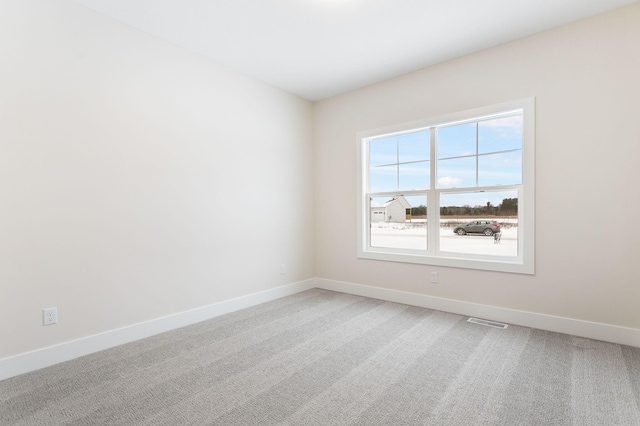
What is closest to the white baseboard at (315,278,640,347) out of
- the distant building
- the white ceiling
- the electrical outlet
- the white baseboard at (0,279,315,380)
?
the distant building

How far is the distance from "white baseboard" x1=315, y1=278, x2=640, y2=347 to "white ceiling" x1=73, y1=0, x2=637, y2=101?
104 inches

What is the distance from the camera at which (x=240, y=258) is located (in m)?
3.77

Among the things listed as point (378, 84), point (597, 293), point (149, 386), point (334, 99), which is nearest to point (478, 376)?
point (597, 293)

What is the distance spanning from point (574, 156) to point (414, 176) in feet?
5.09

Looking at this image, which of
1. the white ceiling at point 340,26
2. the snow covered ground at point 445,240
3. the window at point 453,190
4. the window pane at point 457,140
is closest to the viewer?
the white ceiling at point 340,26

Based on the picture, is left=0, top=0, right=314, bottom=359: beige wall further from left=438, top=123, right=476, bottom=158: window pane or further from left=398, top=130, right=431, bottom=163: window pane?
left=438, top=123, right=476, bottom=158: window pane

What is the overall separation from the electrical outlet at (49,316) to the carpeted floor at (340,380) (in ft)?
1.08

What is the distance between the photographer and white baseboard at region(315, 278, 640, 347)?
8.71 ft

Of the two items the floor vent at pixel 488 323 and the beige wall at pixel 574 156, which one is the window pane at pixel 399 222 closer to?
the beige wall at pixel 574 156

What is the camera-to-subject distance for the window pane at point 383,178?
4.12 meters

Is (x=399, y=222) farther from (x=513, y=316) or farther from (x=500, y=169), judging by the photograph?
(x=513, y=316)

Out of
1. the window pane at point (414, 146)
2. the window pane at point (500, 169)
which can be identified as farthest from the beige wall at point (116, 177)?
the window pane at point (500, 169)

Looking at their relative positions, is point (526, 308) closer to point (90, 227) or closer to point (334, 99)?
point (334, 99)

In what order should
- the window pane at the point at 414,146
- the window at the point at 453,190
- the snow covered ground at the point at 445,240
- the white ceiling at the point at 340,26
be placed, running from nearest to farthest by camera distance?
the white ceiling at the point at 340,26
the window at the point at 453,190
the snow covered ground at the point at 445,240
the window pane at the point at 414,146
